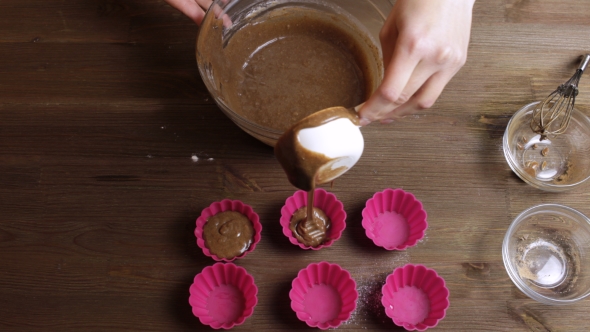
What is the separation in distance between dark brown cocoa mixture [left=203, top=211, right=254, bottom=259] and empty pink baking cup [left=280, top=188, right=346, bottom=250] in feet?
0.40

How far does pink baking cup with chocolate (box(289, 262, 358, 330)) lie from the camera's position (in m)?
1.48

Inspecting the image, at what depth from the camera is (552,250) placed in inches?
64.4

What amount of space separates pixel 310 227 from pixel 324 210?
9 cm

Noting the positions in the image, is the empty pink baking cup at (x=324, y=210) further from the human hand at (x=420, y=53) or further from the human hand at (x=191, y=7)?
the human hand at (x=191, y=7)

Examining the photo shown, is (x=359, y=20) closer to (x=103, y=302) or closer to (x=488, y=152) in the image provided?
(x=488, y=152)

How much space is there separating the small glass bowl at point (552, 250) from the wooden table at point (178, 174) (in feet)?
0.18

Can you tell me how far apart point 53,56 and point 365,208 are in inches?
51.2

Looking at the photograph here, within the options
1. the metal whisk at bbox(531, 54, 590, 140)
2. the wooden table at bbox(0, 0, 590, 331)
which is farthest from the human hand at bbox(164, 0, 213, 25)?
the metal whisk at bbox(531, 54, 590, 140)

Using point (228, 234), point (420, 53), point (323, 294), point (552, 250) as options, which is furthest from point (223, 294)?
point (552, 250)

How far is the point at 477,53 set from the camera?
179cm

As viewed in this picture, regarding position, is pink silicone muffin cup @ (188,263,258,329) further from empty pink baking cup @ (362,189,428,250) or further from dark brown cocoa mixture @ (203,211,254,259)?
empty pink baking cup @ (362,189,428,250)

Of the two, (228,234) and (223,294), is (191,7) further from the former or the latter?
(223,294)

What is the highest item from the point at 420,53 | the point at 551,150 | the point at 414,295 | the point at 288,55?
the point at 420,53

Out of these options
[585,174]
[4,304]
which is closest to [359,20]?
[585,174]
